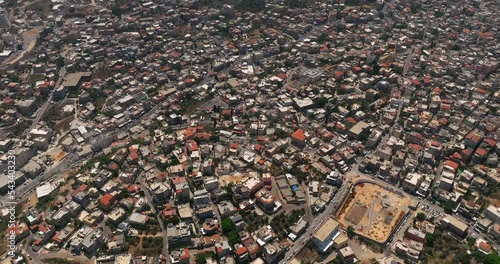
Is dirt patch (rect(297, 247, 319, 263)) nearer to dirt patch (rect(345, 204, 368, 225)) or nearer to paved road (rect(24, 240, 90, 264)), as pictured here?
dirt patch (rect(345, 204, 368, 225))

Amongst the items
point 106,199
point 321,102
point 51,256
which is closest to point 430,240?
point 321,102

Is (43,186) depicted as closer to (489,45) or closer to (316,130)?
(316,130)

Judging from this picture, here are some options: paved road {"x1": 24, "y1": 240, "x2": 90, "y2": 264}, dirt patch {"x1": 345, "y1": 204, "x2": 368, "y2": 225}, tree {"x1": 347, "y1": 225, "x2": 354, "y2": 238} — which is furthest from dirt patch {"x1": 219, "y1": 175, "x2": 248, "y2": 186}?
paved road {"x1": 24, "y1": 240, "x2": 90, "y2": 264}

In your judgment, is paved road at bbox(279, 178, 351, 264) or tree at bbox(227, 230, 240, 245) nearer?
paved road at bbox(279, 178, 351, 264)

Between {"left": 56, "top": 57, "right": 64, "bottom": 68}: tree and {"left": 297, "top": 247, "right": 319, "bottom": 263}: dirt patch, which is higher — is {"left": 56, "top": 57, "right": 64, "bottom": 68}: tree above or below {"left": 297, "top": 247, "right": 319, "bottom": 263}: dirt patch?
below

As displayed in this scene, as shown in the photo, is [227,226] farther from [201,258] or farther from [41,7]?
[41,7]

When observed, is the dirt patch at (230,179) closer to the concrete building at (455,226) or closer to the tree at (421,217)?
the tree at (421,217)

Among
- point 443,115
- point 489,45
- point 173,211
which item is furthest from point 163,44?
point 489,45
